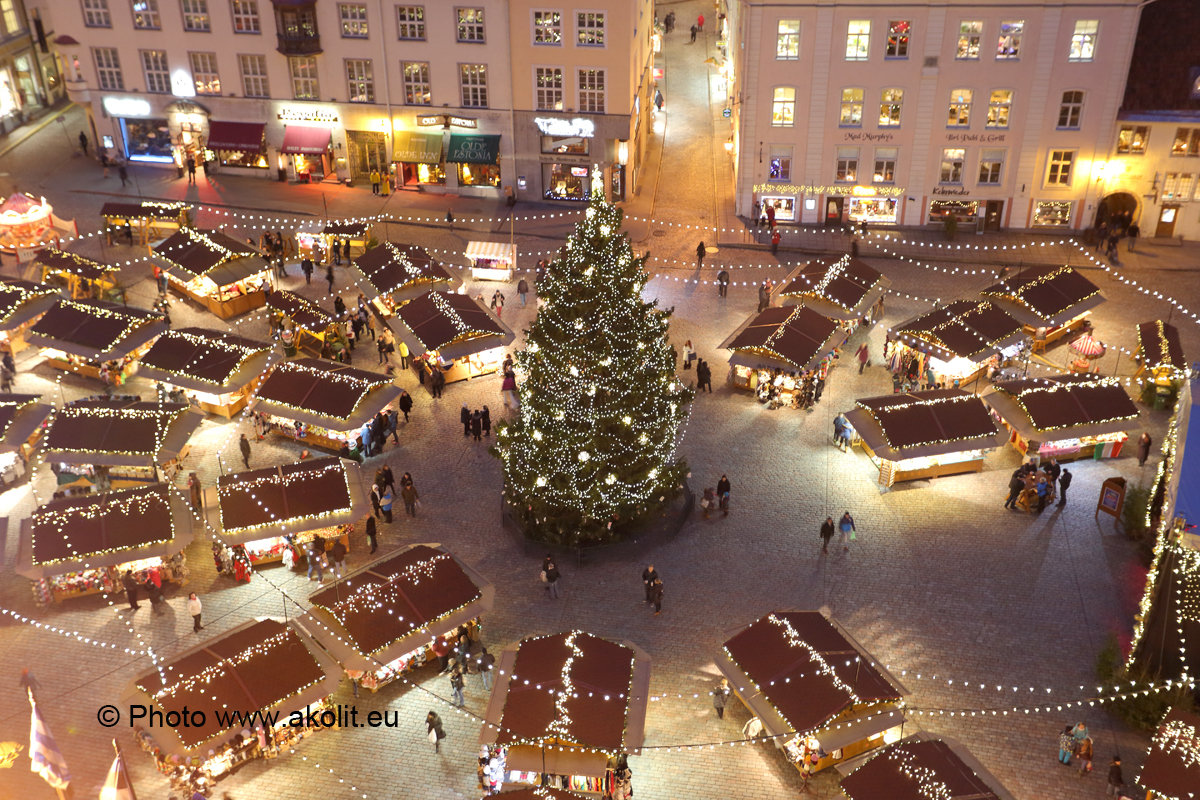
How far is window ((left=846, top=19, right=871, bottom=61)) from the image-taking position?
171 feet

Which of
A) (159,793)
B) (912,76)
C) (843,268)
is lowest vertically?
(159,793)

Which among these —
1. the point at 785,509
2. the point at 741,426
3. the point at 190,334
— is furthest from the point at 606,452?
the point at 190,334

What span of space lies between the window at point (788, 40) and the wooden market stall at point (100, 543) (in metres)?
35.1

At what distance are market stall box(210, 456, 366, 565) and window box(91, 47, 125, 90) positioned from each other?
36.7 metres

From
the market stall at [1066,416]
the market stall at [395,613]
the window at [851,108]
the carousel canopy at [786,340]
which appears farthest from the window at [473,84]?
the market stall at [395,613]

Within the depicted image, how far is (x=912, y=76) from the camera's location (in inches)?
2080

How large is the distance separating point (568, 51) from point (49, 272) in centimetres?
2632

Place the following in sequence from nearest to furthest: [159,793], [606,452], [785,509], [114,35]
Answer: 1. [159,793]
2. [606,452]
3. [785,509]
4. [114,35]

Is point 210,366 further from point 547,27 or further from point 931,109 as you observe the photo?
point 931,109

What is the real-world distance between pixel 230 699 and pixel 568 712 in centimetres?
794

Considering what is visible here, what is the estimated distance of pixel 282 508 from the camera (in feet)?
107

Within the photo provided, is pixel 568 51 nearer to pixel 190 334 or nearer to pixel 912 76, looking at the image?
pixel 912 76

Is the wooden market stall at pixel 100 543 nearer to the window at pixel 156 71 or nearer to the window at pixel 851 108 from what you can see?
the window at pixel 156 71

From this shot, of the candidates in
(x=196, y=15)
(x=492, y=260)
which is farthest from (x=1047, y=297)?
(x=196, y=15)
